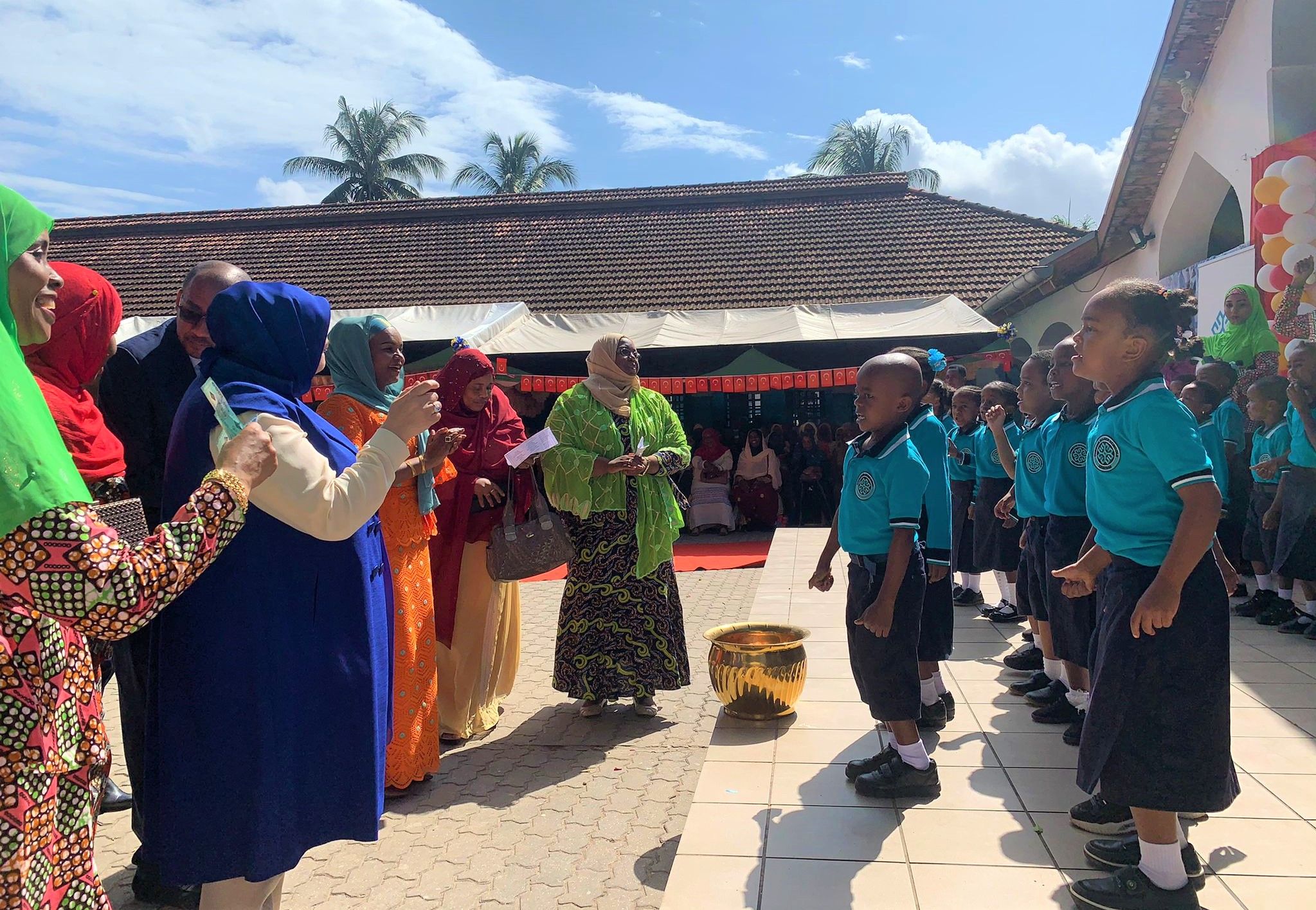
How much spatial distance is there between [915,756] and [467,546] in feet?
7.76

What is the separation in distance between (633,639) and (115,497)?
2480 millimetres

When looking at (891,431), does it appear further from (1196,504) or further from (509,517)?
(509,517)

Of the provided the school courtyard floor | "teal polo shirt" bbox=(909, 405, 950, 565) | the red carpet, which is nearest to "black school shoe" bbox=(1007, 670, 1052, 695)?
the school courtyard floor

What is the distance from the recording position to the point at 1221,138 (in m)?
7.57

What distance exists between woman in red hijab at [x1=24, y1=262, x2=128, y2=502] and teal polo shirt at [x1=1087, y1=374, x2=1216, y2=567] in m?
3.18

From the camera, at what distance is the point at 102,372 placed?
3.17 m

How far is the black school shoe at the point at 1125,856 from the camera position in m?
2.43

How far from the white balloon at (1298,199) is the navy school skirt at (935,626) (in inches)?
Answer: 182

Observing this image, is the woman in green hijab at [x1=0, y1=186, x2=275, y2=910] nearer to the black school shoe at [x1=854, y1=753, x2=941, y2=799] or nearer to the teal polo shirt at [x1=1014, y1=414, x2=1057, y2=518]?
the black school shoe at [x1=854, y1=753, x2=941, y2=799]

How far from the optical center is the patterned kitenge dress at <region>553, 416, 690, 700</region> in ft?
14.4

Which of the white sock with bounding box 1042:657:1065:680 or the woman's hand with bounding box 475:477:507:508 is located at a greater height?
the woman's hand with bounding box 475:477:507:508

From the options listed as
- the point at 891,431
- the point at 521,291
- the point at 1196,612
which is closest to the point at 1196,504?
the point at 1196,612

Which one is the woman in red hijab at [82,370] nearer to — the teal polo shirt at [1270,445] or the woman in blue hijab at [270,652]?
the woman in blue hijab at [270,652]

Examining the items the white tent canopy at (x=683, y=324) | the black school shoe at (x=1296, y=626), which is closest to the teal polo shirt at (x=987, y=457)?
the black school shoe at (x=1296, y=626)
